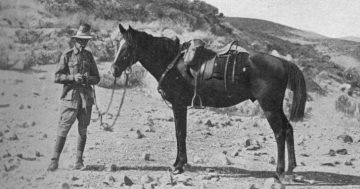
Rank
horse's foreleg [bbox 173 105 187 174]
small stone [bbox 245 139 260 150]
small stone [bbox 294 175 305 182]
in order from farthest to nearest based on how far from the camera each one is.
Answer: small stone [bbox 245 139 260 150] → horse's foreleg [bbox 173 105 187 174] → small stone [bbox 294 175 305 182]

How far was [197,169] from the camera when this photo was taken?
19.4ft

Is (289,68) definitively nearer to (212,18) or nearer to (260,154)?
(260,154)

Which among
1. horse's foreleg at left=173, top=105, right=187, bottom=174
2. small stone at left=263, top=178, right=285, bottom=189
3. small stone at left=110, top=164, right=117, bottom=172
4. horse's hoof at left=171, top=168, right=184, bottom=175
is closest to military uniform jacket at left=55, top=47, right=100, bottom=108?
small stone at left=110, top=164, right=117, bottom=172

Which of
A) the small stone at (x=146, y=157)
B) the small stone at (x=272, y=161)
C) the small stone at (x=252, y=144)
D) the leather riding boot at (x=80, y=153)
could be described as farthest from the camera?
the small stone at (x=252, y=144)

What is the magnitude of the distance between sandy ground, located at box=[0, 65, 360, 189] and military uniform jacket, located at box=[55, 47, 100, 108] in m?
0.72

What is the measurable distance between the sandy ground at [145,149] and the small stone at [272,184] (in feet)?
0.39

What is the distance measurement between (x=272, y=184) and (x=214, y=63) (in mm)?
1576

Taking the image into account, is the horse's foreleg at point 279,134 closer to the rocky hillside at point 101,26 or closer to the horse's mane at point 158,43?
the horse's mane at point 158,43

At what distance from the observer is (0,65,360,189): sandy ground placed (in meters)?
5.36

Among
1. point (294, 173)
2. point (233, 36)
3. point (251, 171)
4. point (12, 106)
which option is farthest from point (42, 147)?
point (233, 36)

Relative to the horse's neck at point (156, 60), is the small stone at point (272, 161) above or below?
below

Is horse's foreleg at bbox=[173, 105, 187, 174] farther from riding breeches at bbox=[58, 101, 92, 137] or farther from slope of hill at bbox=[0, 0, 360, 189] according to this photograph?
riding breeches at bbox=[58, 101, 92, 137]

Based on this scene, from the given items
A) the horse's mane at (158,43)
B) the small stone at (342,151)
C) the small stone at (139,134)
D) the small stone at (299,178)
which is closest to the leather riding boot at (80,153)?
the small stone at (139,134)

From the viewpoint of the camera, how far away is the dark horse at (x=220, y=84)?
17.9ft
